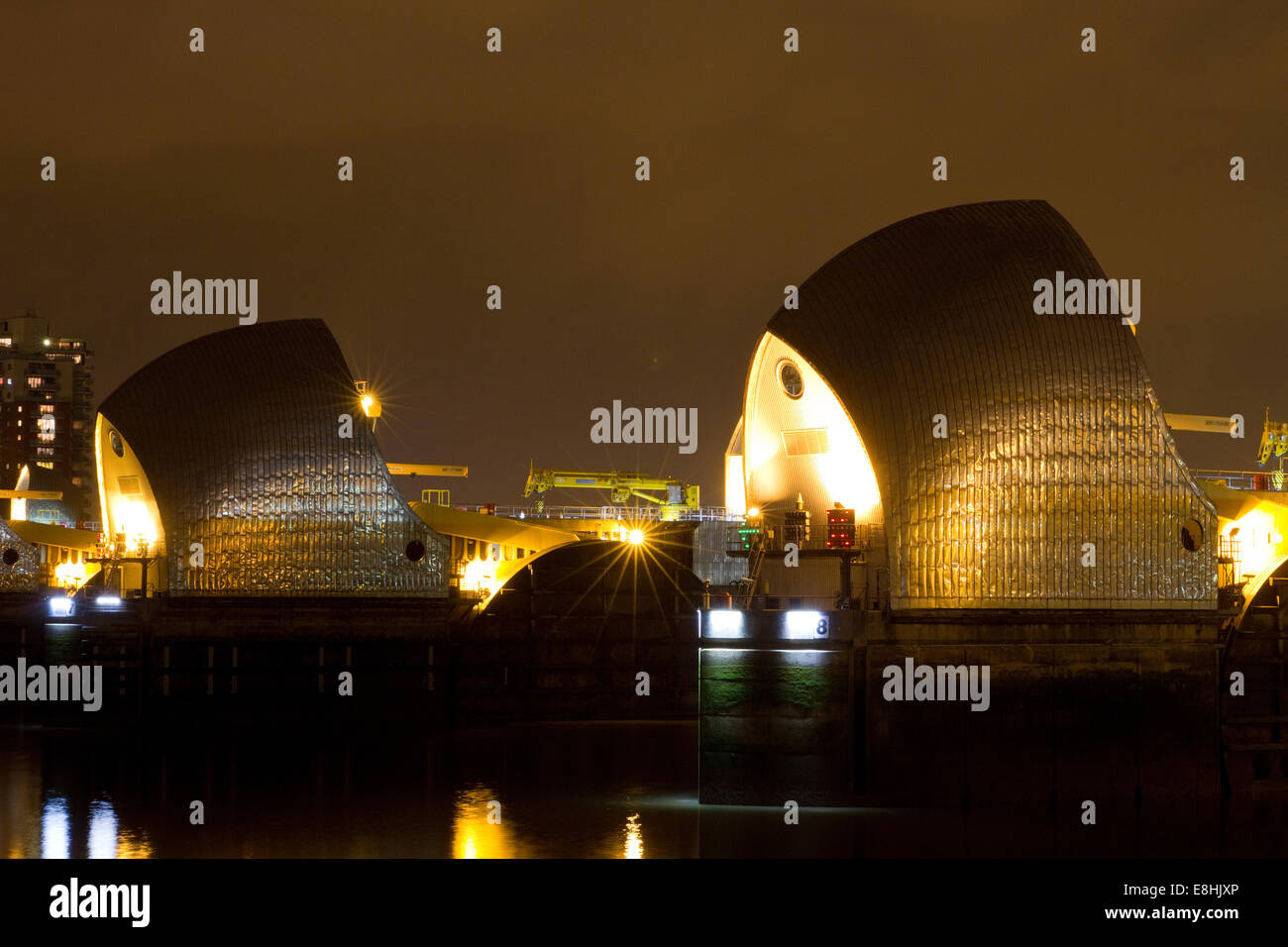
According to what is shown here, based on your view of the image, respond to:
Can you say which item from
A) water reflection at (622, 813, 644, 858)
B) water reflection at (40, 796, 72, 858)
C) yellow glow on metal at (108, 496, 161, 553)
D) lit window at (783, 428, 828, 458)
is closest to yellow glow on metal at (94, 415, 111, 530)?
yellow glow on metal at (108, 496, 161, 553)

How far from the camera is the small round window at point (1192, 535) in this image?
41719 mm

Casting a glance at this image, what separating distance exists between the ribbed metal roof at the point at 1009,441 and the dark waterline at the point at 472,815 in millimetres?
5827

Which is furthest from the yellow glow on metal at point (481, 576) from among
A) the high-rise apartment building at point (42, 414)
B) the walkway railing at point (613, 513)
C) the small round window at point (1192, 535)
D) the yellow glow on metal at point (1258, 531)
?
the high-rise apartment building at point (42, 414)

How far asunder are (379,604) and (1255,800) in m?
30.6

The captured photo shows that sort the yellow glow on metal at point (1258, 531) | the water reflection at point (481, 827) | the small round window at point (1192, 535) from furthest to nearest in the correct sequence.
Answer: the yellow glow on metal at point (1258, 531), the small round window at point (1192, 535), the water reflection at point (481, 827)

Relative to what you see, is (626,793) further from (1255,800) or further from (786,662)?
(1255,800)

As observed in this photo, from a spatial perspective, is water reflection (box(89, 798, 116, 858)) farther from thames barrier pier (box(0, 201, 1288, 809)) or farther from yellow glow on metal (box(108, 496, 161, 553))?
yellow glow on metal (box(108, 496, 161, 553))

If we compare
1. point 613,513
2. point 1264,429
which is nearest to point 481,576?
point 613,513

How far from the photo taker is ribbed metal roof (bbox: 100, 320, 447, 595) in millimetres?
56781

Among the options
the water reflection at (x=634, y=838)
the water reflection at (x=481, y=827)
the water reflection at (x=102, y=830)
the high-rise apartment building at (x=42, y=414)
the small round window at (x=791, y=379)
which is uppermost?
the high-rise apartment building at (x=42, y=414)

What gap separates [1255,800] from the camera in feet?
135

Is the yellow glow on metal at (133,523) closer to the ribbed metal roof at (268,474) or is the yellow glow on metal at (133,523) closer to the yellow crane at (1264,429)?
the ribbed metal roof at (268,474)
